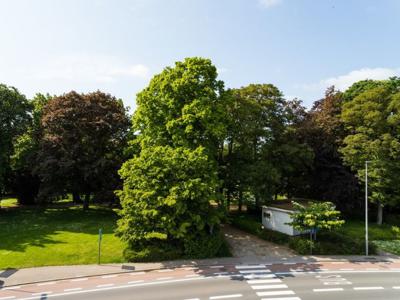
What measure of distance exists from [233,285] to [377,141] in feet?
77.4

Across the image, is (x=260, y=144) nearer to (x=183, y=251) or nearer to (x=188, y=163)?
(x=188, y=163)

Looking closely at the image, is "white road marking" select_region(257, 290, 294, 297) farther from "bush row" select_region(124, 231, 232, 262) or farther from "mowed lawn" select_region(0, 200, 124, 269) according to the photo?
"mowed lawn" select_region(0, 200, 124, 269)

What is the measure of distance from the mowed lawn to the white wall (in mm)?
14132

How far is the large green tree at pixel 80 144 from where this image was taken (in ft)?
121

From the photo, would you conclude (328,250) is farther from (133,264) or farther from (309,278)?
(133,264)

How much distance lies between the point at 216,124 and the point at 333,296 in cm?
1688

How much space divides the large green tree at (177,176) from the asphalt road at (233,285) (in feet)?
11.3

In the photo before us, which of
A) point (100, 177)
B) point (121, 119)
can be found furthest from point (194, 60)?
point (100, 177)

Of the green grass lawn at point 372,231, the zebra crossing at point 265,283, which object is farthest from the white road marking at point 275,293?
the green grass lawn at point 372,231

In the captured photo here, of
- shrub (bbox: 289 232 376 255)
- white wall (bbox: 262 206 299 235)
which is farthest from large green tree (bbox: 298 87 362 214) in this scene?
shrub (bbox: 289 232 376 255)

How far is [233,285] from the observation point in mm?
19047

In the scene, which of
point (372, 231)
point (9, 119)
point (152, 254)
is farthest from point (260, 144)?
point (9, 119)

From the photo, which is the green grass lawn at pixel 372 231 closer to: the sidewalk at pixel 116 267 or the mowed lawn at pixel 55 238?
the sidewalk at pixel 116 267

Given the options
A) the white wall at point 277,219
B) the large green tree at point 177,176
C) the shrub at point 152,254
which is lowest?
the shrub at point 152,254
